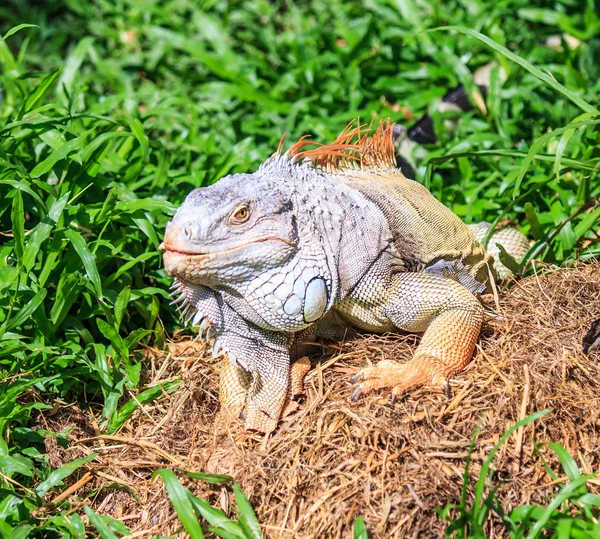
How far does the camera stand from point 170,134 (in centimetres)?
578

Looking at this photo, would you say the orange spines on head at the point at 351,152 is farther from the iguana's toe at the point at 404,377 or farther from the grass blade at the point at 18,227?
the grass blade at the point at 18,227

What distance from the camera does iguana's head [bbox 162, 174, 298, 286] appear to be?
2812mm

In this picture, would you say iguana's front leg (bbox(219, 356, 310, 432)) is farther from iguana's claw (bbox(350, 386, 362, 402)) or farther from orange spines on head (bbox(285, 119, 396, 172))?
orange spines on head (bbox(285, 119, 396, 172))

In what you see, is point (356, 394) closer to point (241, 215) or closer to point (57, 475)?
point (241, 215)

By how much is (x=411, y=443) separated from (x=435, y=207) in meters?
1.27

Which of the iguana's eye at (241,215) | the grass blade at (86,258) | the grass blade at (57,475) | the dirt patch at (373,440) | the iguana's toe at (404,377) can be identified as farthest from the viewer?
the grass blade at (86,258)

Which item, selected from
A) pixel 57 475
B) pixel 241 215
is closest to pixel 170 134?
pixel 241 215

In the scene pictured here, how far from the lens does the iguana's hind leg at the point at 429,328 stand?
120 inches

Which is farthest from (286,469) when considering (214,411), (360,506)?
(214,411)

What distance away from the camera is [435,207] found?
3.66 metres

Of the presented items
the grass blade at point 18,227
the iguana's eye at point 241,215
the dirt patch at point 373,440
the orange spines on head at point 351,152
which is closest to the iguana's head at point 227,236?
the iguana's eye at point 241,215

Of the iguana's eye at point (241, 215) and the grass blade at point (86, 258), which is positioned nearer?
the iguana's eye at point (241, 215)

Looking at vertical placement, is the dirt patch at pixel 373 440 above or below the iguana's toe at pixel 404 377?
below

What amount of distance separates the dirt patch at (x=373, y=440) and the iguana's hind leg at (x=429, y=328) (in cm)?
6
